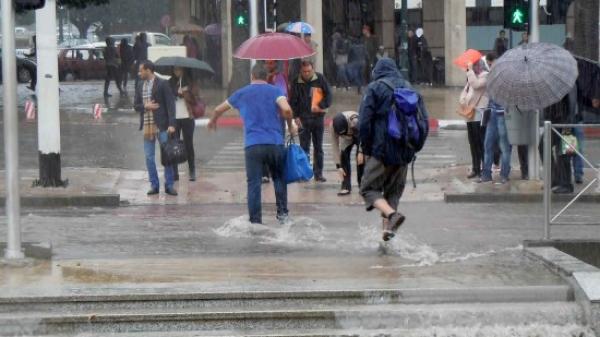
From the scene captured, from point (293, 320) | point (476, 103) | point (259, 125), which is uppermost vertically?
point (259, 125)

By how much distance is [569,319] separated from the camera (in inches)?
345

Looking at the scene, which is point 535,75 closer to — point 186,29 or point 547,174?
point 547,174

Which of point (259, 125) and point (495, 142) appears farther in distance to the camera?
point (495, 142)

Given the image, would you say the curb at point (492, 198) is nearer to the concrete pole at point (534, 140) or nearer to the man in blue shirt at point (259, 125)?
the concrete pole at point (534, 140)

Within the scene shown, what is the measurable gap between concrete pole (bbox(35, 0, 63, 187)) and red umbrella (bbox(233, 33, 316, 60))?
2499mm

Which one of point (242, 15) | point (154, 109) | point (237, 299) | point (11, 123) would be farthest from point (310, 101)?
point (242, 15)

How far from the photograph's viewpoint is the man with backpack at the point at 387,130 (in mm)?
10531

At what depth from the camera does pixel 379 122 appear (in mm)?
10617

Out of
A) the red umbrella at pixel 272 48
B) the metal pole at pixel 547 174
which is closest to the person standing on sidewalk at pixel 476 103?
the red umbrella at pixel 272 48

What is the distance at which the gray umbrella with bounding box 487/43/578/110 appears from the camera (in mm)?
14094

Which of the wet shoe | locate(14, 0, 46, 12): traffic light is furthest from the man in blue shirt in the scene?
the wet shoe

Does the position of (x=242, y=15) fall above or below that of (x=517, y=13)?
above

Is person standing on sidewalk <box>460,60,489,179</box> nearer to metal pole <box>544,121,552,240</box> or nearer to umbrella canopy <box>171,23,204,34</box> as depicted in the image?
metal pole <box>544,121,552,240</box>

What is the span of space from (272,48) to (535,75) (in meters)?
3.15
